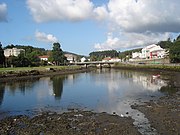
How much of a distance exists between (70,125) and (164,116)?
24.4ft

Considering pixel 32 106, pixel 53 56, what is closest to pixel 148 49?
pixel 53 56

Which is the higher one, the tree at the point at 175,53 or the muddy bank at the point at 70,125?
the tree at the point at 175,53

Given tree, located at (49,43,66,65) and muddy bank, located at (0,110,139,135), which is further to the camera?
tree, located at (49,43,66,65)

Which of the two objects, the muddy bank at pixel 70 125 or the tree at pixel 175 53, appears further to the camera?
the tree at pixel 175 53

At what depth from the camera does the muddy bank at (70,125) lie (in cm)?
1627

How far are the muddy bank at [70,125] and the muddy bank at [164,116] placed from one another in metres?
1.74

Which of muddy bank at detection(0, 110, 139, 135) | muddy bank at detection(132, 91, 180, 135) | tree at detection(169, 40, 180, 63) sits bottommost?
muddy bank at detection(0, 110, 139, 135)

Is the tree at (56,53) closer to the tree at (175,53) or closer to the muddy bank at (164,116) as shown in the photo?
the tree at (175,53)

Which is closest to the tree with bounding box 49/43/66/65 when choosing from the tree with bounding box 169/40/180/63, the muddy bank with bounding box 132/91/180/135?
the tree with bounding box 169/40/180/63

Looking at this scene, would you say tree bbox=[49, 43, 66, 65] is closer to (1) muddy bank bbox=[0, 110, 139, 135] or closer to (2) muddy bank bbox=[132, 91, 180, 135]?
(2) muddy bank bbox=[132, 91, 180, 135]

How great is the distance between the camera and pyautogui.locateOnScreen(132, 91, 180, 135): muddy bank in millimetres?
16094

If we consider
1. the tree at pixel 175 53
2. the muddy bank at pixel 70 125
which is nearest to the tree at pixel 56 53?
the tree at pixel 175 53

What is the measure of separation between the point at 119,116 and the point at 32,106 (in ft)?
36.7

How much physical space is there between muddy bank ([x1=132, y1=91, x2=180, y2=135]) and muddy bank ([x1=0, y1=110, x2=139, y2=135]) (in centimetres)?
174
